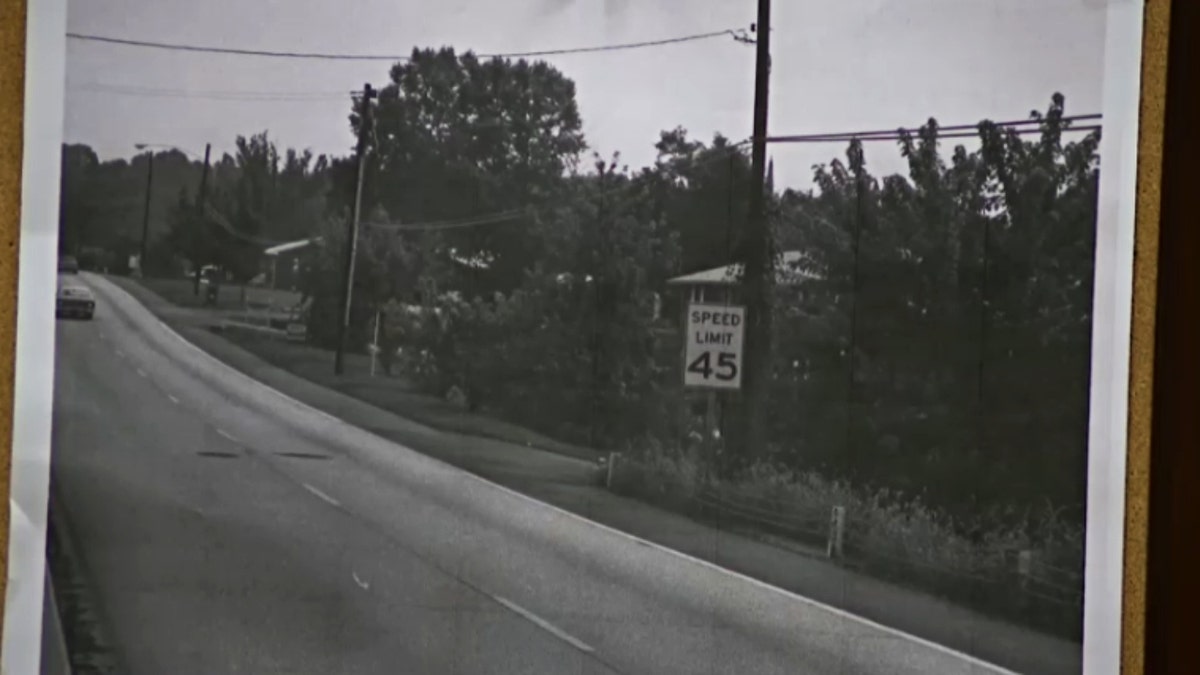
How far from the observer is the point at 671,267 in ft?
10.0

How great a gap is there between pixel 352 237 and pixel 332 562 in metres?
0.67

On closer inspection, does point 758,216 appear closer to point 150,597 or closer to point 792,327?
point 792,327

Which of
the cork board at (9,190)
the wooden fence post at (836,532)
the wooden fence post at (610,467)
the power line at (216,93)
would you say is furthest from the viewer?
the wooden fence post at (836,532)

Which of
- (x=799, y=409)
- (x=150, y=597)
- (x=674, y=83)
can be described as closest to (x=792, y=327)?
(x=799, y=409)

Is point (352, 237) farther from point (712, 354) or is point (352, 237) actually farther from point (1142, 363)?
point (1142, 363)

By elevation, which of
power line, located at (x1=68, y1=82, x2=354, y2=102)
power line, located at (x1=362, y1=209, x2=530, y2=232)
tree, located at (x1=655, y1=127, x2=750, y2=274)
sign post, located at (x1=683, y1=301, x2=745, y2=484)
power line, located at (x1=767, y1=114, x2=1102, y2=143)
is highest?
power line, located at (x1=767, y1=114, x2=1102, y2=143)

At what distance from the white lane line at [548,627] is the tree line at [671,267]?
38 cm

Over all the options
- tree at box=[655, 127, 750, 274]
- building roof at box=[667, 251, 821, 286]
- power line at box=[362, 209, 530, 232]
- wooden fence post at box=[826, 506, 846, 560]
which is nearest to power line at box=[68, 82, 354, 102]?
power line at box=[362, 209, 530, 232]

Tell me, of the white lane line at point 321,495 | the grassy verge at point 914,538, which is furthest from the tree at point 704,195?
the white lane line at point 321,495

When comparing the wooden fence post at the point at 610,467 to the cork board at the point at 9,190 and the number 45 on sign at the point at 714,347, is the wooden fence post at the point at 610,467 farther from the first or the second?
the cork board at the point at 9,190

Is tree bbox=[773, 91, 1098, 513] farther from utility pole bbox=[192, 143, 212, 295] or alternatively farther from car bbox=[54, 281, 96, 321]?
car bbox=[54, 281, 96, 321]

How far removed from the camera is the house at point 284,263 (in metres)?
2.83

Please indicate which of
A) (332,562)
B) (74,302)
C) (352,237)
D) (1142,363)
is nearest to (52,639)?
(332,562)

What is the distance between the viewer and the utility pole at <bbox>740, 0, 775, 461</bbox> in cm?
307
